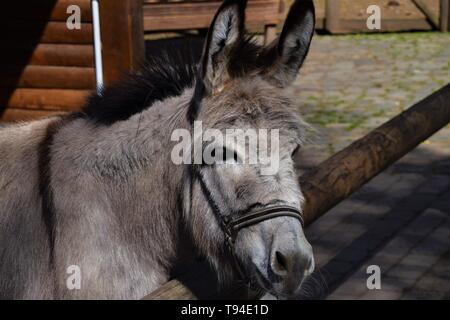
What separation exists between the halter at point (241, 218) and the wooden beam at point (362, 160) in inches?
6.4

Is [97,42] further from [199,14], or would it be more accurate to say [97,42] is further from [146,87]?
[199,14]

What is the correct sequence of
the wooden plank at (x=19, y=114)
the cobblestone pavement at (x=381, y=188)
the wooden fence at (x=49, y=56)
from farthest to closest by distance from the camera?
the wooden plank at (x=19, y=114), the wooden fence at (x=49, y=56), the cobblestone pavement at (x=381, y=188)

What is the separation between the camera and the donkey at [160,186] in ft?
10.4

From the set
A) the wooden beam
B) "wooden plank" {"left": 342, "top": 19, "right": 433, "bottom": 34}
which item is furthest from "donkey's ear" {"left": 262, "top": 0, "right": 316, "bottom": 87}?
"wooden plank" {"left": 342, "top": 19, "right": 433, "bottom": 34}

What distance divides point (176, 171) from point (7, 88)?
451 centimetres

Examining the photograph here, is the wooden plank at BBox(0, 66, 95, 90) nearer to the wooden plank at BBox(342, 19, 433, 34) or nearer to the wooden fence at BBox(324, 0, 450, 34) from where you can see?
the wooden fence at BBox(324, 0, 450, 34)

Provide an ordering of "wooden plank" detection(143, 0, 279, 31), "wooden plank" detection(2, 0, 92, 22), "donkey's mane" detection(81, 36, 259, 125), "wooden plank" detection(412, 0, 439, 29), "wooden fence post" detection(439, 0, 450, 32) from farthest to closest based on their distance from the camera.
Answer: "wooden plank" detection(412, 0, 439, 29) → "wooden fence post" detection(439, 0, 450, 32) → "wooden plank" detection(143, 0, 279, 31) → "wooden plank" detection(2, 0, 92, 22) → "donkey's mane" detection(81, 36, 259, 125)

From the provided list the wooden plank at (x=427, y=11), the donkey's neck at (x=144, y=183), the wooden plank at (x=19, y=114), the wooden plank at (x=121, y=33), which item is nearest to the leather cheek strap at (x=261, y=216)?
the donkey's neck at (x=144, y=183)

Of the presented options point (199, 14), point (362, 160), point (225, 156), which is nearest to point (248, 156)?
point (225, 156)

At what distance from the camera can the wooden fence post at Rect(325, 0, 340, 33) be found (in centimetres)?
1422

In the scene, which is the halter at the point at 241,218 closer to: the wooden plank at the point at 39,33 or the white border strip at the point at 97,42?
the white border strip at the point at 97,42

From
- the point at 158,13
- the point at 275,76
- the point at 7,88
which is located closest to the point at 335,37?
the point at 158,13

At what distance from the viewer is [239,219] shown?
10.5 feet
